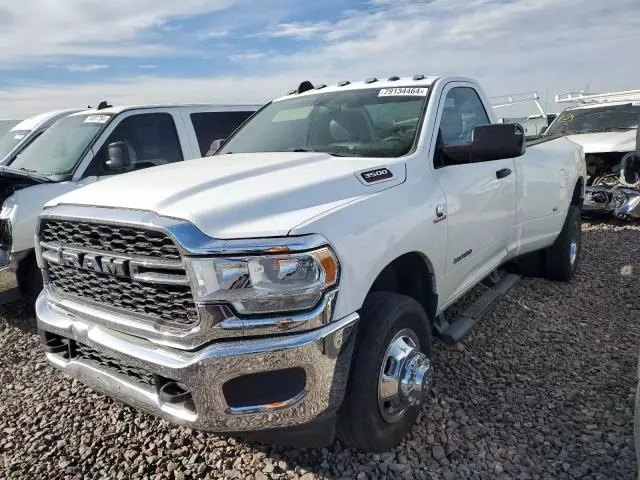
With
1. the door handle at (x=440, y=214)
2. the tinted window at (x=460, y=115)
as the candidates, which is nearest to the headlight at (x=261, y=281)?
the door handle at (x=440, y=214)

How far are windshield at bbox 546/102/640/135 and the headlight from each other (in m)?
8.40

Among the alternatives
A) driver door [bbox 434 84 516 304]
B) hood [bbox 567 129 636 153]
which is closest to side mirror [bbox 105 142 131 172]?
driver door [bbox 434 84 516 304]

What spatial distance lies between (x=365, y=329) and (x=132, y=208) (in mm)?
1137

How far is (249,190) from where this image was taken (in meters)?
2.51

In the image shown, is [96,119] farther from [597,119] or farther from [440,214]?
[597,119]

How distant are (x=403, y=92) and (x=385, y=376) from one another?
6.26ft

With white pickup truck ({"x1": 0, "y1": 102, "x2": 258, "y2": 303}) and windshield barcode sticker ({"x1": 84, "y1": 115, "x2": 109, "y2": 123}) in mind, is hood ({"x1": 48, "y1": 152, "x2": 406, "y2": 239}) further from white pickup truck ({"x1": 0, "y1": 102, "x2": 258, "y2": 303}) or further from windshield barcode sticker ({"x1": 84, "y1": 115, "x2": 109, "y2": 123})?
windshield barcode sticker ({"x1": 84, "y1": 115, "x2": 109, "y2": 123})

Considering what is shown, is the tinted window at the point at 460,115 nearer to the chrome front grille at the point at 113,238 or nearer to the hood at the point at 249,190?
the hood at the point at 249,190

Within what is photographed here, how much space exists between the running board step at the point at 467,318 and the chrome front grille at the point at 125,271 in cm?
181

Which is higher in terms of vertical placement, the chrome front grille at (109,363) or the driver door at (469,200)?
the driver door at (469,200)

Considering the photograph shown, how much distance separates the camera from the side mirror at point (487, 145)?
3074mm

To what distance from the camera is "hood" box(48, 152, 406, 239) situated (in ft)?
7.30

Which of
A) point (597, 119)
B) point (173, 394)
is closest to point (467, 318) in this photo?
point (173, 394)

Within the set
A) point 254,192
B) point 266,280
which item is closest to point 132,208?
point 254,192
